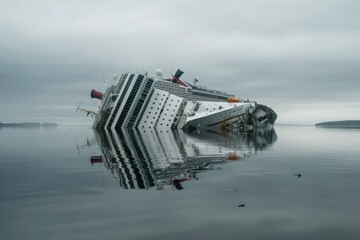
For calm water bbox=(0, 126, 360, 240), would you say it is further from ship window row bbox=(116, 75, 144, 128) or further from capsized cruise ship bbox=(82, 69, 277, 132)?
ship window row bbox=(116, 75, 144, 128)

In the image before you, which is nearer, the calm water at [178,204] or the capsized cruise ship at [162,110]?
the calm water at [178,204]

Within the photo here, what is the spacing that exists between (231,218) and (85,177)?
23.0 ft

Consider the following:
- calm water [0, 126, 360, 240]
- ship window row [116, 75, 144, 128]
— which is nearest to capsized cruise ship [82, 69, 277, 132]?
ship window row [116, 75, 144, 128]

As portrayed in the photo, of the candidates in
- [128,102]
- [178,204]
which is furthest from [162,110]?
[178,204]

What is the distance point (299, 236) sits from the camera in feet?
19.2

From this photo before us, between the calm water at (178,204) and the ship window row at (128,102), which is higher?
the ship window row at (128,102)

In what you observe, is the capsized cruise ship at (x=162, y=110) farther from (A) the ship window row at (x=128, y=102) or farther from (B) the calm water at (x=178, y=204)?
(B) the calm water at (x=178, y=204)

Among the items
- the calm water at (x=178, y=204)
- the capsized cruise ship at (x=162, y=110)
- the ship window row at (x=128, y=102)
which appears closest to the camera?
the calm water at (x=178, y=204)

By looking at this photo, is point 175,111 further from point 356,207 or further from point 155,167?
point 356,207

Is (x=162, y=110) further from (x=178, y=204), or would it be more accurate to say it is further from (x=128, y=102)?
(x=178, y=204)

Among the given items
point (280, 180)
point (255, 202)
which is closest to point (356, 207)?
point (255, 202)

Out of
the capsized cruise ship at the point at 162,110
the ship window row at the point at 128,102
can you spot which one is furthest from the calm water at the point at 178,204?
the ship window row at the point at 128,102

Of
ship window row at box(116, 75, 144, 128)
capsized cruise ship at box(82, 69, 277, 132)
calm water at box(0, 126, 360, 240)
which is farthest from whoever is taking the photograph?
ship window row at box(116, 75, 144, 128)

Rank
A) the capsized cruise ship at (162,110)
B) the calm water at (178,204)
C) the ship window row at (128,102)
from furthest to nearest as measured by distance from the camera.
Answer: the ship window row at (128,102)
the capsized cruise ship at (162,110)
the calm water at (178,204)
